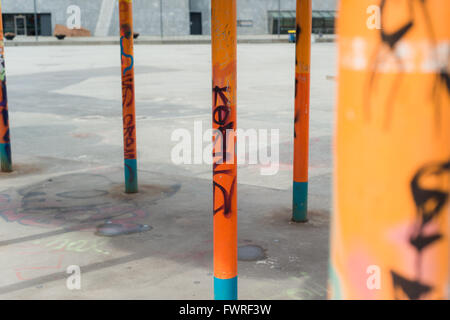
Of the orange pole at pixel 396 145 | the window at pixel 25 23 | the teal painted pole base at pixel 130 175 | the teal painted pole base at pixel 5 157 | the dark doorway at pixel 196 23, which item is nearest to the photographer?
the orange pole at pixel 396 145

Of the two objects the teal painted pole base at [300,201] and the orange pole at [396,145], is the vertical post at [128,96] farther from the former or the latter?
the orange pole at [396,145]

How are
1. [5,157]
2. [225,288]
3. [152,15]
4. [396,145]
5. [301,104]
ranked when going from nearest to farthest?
1. [396,145]
2. [225,288]
3. [301,104]
4. [5,157]
5. [152,15]

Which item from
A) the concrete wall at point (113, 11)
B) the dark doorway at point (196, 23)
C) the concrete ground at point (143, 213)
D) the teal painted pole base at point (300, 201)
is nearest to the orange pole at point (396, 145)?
the concrete ground at point (143, 213)

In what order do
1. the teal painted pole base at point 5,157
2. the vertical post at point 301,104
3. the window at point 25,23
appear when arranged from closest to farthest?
1. the vertical post at point 301,104
2. the teal painted pole base at point 5,157
3. the window at point 25,23

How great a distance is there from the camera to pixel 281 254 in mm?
6148

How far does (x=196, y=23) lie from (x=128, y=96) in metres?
58.4

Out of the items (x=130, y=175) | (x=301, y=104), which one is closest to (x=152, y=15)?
(x=130, y=175)

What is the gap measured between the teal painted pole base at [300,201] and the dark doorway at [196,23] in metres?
59.4

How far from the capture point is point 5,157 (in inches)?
372

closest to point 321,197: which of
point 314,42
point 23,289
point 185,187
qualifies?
point 185,187

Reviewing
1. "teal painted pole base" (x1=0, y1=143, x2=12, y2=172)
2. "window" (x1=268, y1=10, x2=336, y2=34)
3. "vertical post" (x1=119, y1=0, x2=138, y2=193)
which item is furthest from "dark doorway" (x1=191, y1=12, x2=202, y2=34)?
"vertical post" (x1=119, y1=0, x2=138, y2=193)

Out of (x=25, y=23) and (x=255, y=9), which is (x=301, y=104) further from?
(x=255, y=9)

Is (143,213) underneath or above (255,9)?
underneath

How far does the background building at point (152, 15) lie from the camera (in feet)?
190
